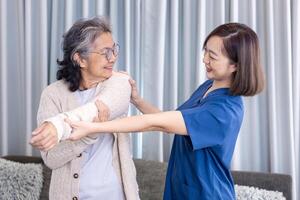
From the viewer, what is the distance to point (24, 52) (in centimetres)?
267

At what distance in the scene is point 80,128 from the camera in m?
1.16

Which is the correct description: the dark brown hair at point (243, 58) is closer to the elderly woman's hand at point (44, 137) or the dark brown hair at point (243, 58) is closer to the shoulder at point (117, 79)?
the shoulder at point (117, 79)

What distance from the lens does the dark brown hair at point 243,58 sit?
125 centimetres

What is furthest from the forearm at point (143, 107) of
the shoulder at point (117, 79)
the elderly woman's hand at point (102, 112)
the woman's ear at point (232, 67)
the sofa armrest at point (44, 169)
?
the sofa armrest at point (44, 169)

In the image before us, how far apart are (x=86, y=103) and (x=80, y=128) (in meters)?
0.27

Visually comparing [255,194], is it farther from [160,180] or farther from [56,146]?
[56,146]

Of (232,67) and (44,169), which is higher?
(232,67)

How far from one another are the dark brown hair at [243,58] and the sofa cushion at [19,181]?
1.48 m

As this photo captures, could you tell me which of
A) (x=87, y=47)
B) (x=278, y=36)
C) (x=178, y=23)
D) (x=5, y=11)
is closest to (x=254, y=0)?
(x=278, y=36)

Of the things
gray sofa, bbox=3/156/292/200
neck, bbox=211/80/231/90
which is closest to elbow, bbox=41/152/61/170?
neck, bbox=211/80/231/90

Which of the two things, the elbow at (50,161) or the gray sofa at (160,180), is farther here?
the gray sofa at (160,180)

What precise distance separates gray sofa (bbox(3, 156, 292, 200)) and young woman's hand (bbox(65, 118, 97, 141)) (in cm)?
117

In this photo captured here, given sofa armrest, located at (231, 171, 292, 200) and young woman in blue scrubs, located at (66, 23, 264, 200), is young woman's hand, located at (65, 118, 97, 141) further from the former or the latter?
sofa armrest, located at (231, 171, 292, 200)

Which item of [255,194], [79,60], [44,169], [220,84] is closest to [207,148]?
[220,84]
